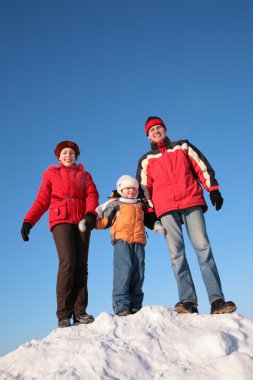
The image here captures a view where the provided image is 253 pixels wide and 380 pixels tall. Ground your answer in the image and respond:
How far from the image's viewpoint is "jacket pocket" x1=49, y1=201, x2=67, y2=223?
4.79 m

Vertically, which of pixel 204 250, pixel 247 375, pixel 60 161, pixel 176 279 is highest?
pixel 60 161

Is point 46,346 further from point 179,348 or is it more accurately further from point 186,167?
point 186,167

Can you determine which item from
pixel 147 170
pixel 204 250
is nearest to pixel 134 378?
pixel 204 250

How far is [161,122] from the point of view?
18.7 feet

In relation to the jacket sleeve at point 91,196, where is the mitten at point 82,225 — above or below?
below

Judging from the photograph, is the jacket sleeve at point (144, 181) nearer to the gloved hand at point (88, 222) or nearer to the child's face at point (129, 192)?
the child's face at point (129, 192)

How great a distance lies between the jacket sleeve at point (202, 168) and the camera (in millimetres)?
5152

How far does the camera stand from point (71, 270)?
4.51 m

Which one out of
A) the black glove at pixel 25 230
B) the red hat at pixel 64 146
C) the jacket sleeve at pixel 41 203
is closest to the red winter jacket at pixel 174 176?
the red hat at pixel 64 146

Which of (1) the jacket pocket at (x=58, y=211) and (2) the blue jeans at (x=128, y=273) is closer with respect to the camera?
(2) the blue jeans at (x=128, y=273)

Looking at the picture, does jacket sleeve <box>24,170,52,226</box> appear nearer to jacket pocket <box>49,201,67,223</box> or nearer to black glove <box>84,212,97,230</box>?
jacket pocket <box>49,201,67,223</box>

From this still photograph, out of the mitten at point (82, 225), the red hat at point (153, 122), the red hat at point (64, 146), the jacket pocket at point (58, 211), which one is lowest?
the mitten at point (82, 225)

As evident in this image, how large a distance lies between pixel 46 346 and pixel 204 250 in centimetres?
233

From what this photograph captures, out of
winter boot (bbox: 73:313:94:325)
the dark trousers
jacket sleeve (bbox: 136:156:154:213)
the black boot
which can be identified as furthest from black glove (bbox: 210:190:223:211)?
winter boot (bbox: 73:313:94:325)
